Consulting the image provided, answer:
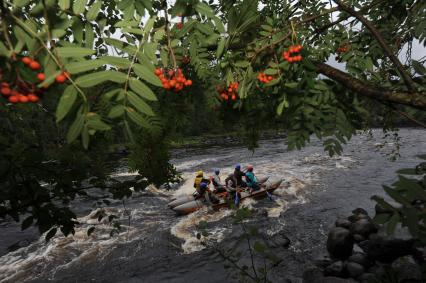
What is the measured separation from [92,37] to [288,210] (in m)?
13.5

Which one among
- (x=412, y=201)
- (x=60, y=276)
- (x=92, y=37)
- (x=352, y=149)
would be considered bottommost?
(x=60, y=276)

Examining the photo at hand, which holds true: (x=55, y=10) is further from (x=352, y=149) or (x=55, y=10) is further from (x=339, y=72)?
(x=352, y=149)

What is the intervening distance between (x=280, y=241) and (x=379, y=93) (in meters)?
9.27

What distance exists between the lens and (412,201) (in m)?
1.74

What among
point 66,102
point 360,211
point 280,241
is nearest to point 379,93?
point 66,102

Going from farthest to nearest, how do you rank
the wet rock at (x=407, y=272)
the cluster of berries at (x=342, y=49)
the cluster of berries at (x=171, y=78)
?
the wet rock at (x=407, y=272)
the cluster of berries at (x=342, y=49)
the cluster of berries at (x=171, y=78)

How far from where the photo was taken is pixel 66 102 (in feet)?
3.39

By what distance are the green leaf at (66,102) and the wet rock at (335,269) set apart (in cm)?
912

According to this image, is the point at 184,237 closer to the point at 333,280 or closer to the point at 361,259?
the point at 333,280

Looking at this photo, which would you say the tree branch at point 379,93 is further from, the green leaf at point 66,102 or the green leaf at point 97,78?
the green leaf at point 66,102

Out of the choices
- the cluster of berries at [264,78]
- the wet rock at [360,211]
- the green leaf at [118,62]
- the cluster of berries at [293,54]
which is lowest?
the wet rock at [360,211]

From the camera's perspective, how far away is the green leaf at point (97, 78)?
1064 mm

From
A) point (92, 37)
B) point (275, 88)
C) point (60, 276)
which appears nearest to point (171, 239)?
point (60, 276)

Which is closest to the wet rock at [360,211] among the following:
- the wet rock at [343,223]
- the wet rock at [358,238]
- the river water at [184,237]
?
the river water at [184,237]
